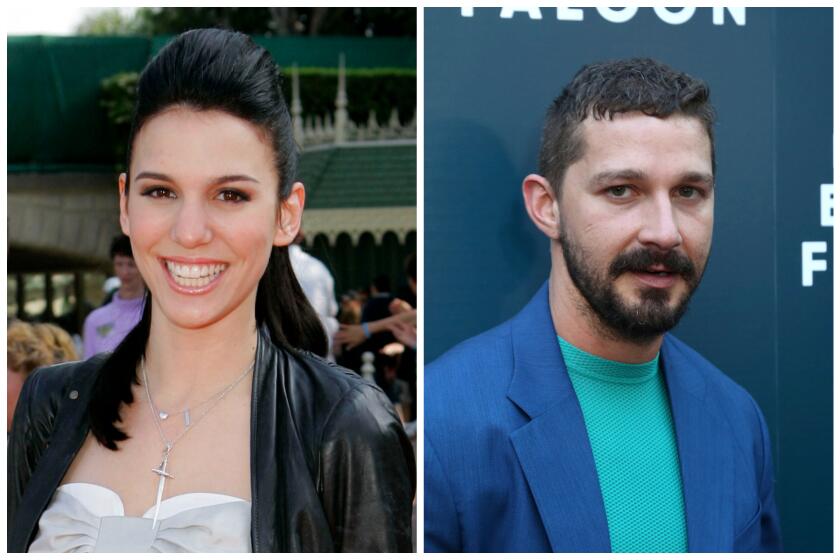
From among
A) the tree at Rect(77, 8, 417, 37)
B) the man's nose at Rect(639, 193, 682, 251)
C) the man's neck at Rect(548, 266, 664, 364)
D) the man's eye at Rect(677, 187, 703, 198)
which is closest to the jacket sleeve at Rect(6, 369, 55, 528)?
the man's neck at Rect(548, 266, 664, 364)

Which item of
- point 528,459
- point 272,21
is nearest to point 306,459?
point 528,459

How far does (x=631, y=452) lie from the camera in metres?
3.17

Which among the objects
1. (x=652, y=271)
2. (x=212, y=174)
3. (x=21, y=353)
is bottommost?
(x=21, y=353)

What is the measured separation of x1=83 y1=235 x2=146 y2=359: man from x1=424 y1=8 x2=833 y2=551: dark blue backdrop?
0.87 m

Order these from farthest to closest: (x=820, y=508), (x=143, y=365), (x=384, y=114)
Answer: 1. (x=384, y=114)
2. (x=820, y=508)
3. (x=143, y=365)

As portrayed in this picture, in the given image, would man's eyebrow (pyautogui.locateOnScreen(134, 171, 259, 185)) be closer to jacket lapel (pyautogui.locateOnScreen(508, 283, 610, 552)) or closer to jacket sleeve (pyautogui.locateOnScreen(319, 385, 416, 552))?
jacket sleeve (pyautogui.locateOnScreen(319, 385, 416, 552))

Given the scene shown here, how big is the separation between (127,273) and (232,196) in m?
0.69

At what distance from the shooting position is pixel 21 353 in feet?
11.6

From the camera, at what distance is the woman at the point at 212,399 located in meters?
2.93

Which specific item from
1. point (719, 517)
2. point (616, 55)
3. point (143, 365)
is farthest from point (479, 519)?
point (616, 55)

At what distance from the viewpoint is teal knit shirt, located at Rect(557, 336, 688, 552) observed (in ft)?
10.3

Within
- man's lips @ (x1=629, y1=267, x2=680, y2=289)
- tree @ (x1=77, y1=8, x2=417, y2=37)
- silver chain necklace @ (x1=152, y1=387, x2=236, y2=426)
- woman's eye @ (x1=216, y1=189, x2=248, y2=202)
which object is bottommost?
silver chain necklace @ (x1=152, y1=387, x2=236, y2=426)

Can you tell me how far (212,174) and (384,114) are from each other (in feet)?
3.07

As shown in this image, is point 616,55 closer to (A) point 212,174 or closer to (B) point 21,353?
(A) point 212,174
